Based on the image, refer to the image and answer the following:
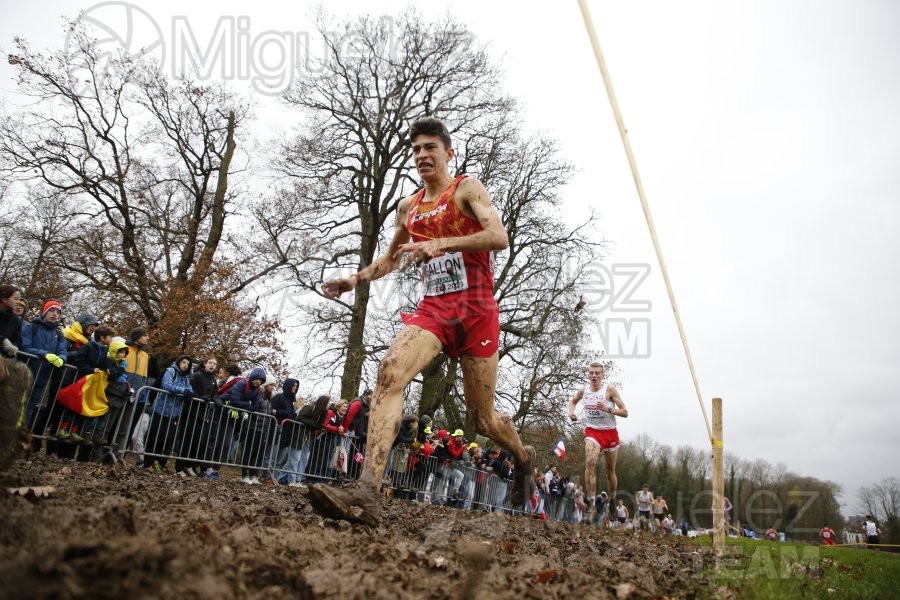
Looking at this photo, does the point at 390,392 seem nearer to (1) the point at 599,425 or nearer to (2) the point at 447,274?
(2) the point at 447,274

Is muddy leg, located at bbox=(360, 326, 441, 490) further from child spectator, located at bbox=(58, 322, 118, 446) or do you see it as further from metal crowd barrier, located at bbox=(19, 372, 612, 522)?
child spectator, located at bbox=(58, 322, 118, 446)

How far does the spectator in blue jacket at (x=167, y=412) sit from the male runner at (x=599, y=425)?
6.00 meters

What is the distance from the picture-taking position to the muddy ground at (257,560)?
4.38ft

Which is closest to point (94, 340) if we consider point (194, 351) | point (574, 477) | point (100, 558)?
point (100, 558)

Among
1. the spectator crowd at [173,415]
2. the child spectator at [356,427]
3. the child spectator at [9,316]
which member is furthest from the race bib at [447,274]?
the child spectator at [356,427]

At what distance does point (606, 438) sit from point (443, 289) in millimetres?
7198

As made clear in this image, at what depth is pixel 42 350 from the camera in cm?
735

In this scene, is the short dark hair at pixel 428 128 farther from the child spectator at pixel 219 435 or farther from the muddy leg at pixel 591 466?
the muddy leg at pixel 591 466

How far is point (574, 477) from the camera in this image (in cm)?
3525

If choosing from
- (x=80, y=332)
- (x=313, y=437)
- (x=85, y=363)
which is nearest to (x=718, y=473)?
(x=313, y=437)

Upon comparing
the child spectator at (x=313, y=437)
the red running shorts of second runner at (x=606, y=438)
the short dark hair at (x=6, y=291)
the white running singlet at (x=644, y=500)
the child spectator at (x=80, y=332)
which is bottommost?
the white running singlet at (x=644, y=500)

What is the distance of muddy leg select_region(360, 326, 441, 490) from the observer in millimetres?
3594

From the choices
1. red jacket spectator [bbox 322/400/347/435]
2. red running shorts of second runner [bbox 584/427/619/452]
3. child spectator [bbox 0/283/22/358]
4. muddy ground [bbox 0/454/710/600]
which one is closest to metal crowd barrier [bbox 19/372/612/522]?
red jacket spectator [bbox 322/400/347/435]

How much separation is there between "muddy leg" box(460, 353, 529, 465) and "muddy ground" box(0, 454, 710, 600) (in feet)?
3.60
